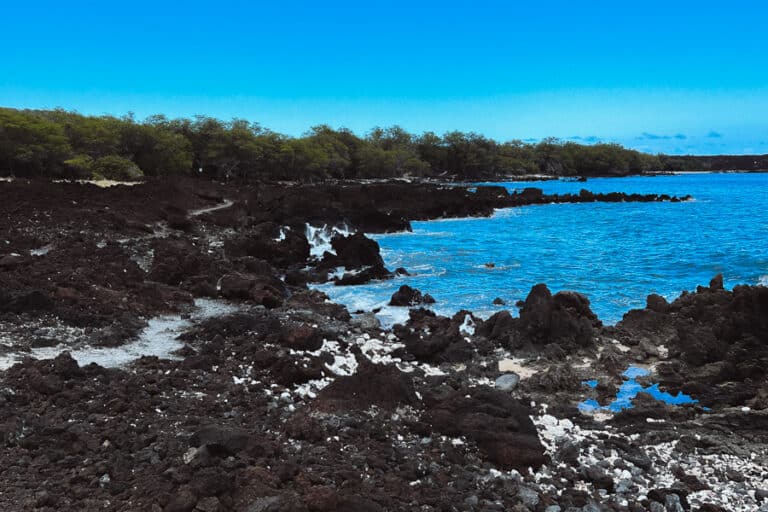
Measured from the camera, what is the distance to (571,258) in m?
26.1

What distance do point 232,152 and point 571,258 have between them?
49.9 metres

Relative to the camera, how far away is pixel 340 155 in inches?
3369

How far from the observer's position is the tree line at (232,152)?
136 ft

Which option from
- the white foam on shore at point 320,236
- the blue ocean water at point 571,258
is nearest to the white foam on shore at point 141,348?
the blue ocean water at point 571,258

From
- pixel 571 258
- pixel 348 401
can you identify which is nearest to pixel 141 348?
pixel 348 401

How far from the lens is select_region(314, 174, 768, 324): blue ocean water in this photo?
17797mm

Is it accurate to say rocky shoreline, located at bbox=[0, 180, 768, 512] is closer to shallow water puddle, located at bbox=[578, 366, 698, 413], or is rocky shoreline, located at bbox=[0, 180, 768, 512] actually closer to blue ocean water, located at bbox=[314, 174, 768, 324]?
shallow water puddle, located at bbox=[578, 366, 698, 413]

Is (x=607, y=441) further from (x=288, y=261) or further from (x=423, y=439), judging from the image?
(x=288, y=261)

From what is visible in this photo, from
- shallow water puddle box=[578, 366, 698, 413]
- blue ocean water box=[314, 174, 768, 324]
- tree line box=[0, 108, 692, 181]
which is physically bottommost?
blue ocean water box=[314, 174, 768, 324]

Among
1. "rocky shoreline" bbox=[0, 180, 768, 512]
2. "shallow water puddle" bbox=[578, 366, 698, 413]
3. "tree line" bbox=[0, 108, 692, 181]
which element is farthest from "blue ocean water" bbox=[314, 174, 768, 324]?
"tree line" bbox=[0, 108, 692, 181]

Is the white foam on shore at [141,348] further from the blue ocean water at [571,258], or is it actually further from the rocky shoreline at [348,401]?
the blue ocean water at [571,258]

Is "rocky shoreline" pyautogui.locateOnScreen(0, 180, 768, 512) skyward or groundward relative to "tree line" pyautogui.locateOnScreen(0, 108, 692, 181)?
groundward

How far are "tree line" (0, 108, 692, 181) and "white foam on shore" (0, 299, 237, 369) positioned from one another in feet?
110

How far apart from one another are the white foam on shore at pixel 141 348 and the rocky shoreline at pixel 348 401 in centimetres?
6
